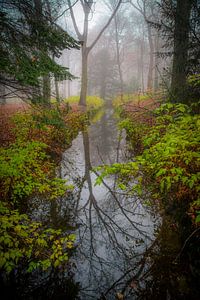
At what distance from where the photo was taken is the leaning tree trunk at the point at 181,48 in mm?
7082

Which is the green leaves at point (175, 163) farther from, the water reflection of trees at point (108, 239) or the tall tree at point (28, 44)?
the tall tree at point (28, 44)

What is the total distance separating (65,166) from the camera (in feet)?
26.5

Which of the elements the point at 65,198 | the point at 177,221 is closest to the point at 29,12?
the point at 65,198

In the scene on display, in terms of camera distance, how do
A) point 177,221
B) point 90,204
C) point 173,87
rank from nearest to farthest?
point 177,221
point 90,204
point 173,87

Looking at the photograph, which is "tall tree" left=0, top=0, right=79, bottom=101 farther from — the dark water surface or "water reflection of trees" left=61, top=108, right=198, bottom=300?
"water reflection of trees" left=61, top=108, right=198, bottom=300

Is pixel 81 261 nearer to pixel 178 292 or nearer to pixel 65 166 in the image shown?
pixel 178 292

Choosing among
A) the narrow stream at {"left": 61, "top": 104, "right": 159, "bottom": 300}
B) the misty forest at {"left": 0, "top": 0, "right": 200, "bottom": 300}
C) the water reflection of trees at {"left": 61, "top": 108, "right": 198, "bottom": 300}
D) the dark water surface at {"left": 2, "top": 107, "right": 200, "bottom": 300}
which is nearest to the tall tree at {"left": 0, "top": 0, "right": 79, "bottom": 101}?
the misty forest at {"left": 0, "top": 0, "right": 200, "bottom": 300}

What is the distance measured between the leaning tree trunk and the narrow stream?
Result: 379 centimetres

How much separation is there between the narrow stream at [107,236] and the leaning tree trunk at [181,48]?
149 inches

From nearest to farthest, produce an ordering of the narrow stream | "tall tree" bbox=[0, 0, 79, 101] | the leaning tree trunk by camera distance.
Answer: the narrow stream < "tall tree" bbox=[0, 0, 79, 101] < the leaning tree trunk

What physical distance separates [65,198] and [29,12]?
465 centimetres

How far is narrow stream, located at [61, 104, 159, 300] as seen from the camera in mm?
Result: 3461

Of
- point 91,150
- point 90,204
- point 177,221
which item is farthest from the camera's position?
point 91,150

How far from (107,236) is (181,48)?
6674 mm
